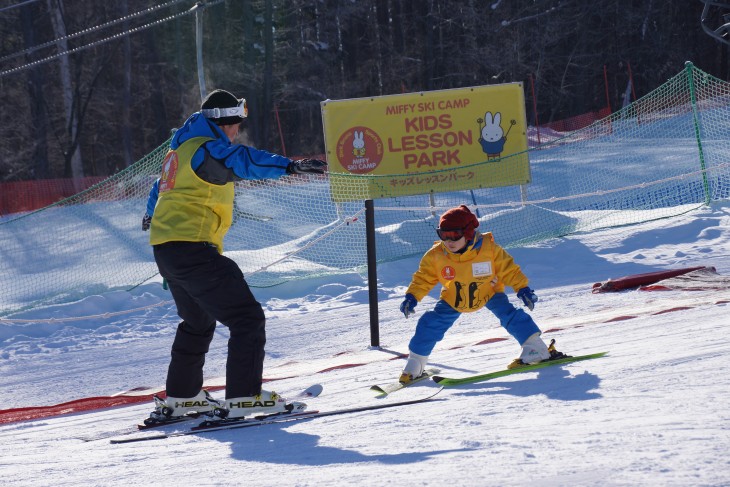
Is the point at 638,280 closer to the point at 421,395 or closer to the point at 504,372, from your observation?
the point at 504,372

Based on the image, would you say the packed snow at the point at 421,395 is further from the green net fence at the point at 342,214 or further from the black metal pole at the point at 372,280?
the green net fence at the point at 342,214

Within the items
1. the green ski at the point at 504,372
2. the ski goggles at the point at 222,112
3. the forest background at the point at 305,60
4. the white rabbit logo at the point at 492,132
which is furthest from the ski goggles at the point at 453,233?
the forest background at the point at 305,60

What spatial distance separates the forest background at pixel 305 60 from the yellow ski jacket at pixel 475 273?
93.6 ft

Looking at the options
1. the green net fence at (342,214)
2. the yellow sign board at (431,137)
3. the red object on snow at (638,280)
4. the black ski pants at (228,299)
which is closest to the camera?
the black ski pants at (228,299)

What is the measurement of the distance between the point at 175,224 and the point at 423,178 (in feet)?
31.6

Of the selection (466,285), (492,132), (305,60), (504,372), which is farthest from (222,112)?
(305,60)

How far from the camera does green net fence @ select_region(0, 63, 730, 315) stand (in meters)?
12.5

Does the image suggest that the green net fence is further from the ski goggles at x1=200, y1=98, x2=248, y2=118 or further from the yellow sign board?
the ski goggles at x1=200, y1=98, x2=248, y2=118

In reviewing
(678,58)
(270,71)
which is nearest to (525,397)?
(270,71)

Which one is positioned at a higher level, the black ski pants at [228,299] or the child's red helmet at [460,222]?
the child's red helmet at [460,222]

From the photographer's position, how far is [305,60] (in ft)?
124

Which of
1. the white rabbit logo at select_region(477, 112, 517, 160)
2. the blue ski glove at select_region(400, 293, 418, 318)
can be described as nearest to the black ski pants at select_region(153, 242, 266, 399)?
the blue ski glove at select_region(400, 293, 418, 318)

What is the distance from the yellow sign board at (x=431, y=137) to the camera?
14.1 meters

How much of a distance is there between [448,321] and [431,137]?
8.86 m
